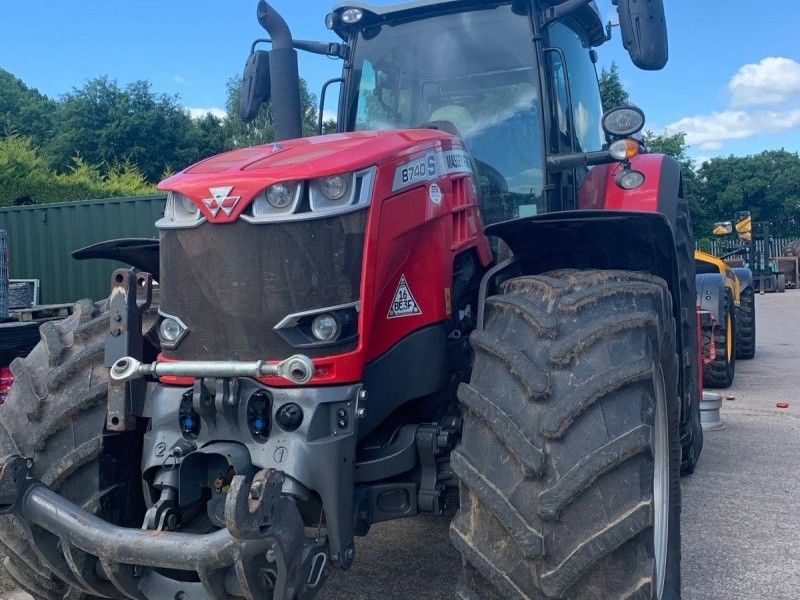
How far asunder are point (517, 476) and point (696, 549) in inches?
78.2

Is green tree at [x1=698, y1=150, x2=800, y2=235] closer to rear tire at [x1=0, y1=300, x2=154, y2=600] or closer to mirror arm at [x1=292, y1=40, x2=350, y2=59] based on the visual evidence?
mirror arm at [x1=292, y1=40, x2=350, y2=59]

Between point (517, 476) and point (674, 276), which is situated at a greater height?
point (674, 276)

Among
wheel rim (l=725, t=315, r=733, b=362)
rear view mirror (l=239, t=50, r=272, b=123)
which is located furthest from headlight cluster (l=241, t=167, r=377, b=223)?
wheel rim (l=725, t=315, r=733, b=362)

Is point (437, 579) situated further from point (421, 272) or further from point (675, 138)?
point (675, 138)

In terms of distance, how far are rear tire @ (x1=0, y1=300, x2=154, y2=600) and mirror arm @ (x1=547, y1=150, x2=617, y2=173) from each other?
6.73 ft

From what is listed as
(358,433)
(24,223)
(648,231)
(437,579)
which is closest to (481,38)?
(648,231)

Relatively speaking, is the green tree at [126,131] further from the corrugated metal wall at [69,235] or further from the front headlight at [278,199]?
the front headlight at [278,199]

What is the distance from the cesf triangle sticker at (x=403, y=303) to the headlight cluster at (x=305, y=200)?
→ 354 millimetres

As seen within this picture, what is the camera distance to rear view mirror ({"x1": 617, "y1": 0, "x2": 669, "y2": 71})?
133 inches

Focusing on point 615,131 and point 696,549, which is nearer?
point 615,131

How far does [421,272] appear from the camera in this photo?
2891 mm

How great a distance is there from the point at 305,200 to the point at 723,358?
6478 millimetres

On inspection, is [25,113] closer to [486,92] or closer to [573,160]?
[486,92]

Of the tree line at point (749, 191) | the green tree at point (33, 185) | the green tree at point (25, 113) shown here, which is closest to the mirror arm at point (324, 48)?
the green tree at point (33, 185)
